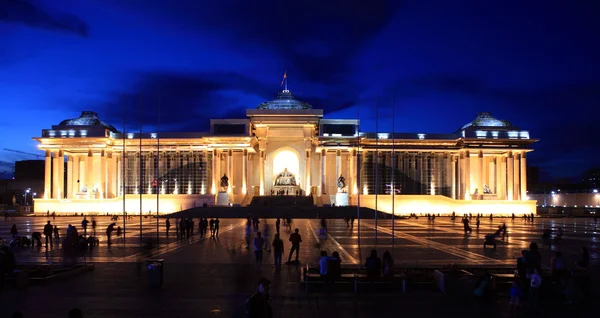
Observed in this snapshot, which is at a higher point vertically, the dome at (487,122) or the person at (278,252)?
the dome at (487,122)

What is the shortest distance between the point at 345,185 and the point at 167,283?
6597 centimetres

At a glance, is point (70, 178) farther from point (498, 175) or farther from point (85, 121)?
point (498, 175)

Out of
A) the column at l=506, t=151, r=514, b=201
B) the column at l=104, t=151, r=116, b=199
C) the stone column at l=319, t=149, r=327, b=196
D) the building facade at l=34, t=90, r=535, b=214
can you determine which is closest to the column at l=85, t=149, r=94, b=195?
the building facade at l=34, t=90, r=535, b=214

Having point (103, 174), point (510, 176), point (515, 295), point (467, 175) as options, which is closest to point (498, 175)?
point (510, 176)

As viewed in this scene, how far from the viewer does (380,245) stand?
110 ft

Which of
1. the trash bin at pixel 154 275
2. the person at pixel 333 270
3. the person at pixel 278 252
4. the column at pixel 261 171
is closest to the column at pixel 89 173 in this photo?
the column at pixel 261 171

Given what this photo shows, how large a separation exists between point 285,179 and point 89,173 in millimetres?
31790

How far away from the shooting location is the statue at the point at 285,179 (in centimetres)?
9050

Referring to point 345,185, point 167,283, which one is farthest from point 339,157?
point 167,283

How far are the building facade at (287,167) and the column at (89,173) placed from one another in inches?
6.4

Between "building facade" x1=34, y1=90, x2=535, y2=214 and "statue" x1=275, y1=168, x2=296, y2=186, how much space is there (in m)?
0.18

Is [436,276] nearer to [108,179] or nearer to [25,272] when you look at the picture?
[25,272]

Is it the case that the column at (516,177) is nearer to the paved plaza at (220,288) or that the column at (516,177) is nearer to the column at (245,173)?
the column at (245,173)

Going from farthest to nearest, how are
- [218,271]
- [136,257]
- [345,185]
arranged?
1. [345,185]
2. [136,257]
3. [218,271]
